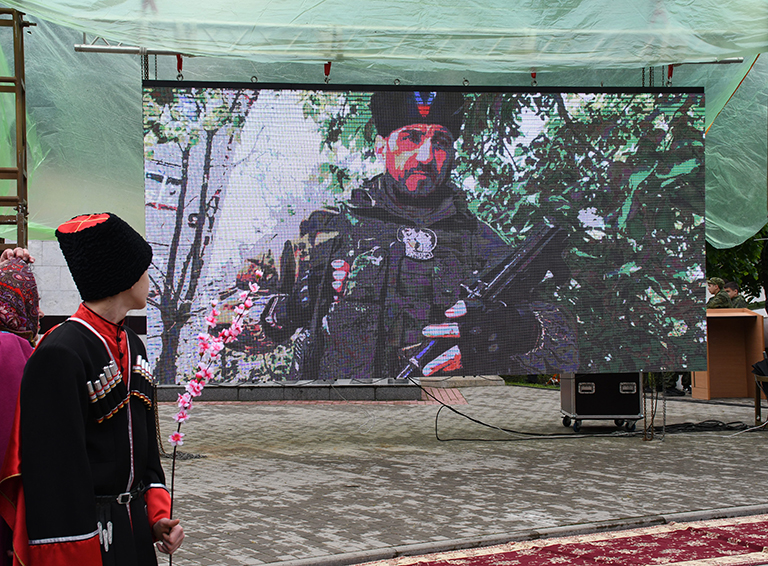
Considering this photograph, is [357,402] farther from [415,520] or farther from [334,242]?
[415,520]

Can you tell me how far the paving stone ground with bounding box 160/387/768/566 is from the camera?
554cm

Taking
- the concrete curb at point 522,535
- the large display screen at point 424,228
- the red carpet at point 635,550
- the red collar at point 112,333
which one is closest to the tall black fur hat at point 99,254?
the red collar at point 112,333

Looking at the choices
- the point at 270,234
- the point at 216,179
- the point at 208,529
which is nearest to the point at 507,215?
A: the point at 270,234

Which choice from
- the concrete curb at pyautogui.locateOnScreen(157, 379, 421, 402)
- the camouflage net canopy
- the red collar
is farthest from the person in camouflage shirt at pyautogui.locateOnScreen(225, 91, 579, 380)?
the red collar

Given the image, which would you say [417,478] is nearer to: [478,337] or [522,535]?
[478,337]

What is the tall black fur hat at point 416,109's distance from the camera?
334 inches

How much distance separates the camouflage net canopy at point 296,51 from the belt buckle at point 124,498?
6368mm

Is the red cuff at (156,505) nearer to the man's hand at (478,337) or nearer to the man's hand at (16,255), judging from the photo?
the man's hand at (16,255)

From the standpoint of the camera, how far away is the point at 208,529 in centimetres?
565

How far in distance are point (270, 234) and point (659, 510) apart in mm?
4542

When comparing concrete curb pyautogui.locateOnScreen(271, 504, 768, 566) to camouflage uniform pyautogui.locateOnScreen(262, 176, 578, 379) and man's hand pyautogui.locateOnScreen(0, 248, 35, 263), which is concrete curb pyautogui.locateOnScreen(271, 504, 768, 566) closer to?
man's hand pyautogui.locateOnScreen(0, 248, 35, 263)

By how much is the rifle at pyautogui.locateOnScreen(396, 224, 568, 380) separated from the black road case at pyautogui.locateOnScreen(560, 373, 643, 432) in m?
1.71

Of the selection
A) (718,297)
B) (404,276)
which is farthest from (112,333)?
(718,297)

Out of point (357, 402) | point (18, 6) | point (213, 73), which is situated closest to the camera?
point (18, 6)
